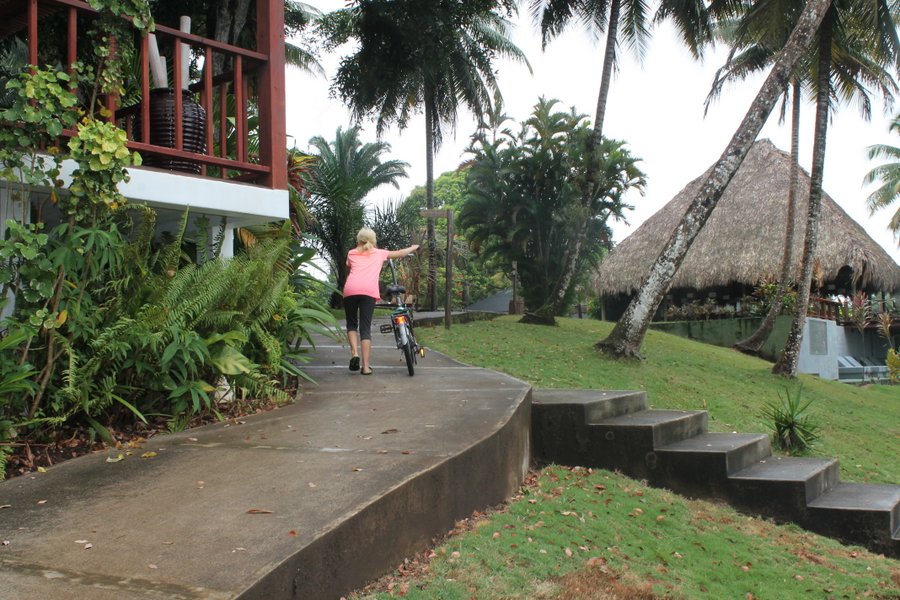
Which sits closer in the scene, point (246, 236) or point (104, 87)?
point (104, 87)

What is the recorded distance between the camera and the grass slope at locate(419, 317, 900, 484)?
1032 centimetres

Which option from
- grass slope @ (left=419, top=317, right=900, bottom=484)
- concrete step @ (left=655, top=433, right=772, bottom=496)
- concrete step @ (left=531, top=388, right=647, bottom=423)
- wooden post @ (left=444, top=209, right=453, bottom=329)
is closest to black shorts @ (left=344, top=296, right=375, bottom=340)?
concrete step @ (left=531, top=388, right=647, bottom=423)

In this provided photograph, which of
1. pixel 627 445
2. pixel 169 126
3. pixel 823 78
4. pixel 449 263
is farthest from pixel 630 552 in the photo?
pixel 823 78

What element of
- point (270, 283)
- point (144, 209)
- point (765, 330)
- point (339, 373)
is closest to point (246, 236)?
point (339, 373)

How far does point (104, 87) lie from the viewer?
574 centimetres

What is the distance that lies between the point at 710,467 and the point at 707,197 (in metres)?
6.99

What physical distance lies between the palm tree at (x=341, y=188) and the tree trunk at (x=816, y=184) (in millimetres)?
9562

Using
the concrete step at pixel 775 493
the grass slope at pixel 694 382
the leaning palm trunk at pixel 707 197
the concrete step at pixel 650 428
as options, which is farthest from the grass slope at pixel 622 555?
the leaning palm trunk at pixel 707 197

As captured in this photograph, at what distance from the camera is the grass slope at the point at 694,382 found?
1032cm

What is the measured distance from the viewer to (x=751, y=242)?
1065 inches

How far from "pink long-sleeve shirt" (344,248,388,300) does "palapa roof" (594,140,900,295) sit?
19.9 metres

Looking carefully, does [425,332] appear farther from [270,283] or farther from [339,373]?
[270,283]

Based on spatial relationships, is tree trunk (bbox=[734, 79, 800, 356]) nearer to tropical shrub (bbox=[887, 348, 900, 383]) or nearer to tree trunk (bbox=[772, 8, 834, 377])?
tree trunk (bbox=[772, 8, 834, 377])

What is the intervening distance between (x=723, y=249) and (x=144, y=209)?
24.3m
